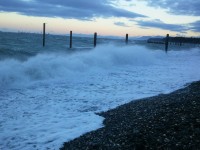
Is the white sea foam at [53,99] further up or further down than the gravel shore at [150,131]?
further down

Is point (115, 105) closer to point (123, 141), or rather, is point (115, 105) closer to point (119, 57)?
point (123, 141)

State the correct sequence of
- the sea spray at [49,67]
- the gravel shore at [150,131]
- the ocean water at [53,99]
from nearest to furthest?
the gravel shore at [150,131]
the ocean water at [53,99]
the sea spray at [49,67]

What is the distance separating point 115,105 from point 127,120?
238 centimetres

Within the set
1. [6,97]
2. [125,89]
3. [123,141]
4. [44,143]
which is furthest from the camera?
[125,89]

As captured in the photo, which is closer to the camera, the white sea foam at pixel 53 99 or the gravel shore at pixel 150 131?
the gravel shore at pixel 150 131

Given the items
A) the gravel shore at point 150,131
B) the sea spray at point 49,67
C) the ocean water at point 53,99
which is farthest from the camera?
the sea spray at point 49,67

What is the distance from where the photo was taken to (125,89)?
39.9 ft

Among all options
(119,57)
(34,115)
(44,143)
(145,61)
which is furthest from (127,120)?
(145,61)

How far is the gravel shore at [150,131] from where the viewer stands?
502 centimetres

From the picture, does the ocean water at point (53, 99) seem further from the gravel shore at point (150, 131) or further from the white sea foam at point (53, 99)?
the gravel shore at point (150, 131)

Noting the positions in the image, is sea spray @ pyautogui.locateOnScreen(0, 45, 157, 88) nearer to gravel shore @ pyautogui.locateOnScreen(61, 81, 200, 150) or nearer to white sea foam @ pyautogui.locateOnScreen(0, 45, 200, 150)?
white sea foam @ pyautogui.locateOnScreen(0, 45, 200, 150)

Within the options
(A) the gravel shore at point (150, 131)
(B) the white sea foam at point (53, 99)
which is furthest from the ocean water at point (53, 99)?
(A) the gravel shore at point (150, 131)

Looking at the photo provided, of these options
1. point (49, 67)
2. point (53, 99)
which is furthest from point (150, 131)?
point (49, 67)

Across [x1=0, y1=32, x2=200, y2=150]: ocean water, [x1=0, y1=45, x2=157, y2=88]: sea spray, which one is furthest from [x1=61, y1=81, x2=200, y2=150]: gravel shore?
[x1=0, y1=45, x2=157, y2=88]: sea spray
